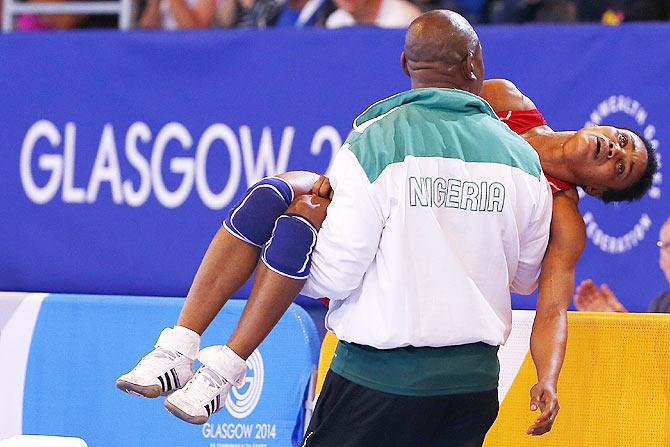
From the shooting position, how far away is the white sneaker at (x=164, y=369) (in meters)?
3.25

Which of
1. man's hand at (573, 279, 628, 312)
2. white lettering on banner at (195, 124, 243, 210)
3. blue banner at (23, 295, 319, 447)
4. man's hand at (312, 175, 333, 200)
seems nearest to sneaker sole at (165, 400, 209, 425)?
man's hand at (312, 175, 333, 200)

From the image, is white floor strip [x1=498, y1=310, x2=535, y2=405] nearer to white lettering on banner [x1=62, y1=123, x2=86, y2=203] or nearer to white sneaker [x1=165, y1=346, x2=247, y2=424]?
white sneaker [x1=165, y1=346, x2=247, y2=424]

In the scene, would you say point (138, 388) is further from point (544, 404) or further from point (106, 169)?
point (106, 169)

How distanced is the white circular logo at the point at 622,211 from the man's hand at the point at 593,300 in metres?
0.25

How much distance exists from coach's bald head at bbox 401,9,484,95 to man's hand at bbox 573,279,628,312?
2.33m

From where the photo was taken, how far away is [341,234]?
3.16m

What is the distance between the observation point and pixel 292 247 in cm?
321

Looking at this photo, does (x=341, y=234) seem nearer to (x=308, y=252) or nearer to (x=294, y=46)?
(x=308, y=252)

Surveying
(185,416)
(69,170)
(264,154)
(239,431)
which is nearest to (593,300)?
(264,154)

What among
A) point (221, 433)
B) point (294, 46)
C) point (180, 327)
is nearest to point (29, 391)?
point (221, 433)

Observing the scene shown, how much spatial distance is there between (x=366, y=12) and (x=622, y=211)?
1956mm

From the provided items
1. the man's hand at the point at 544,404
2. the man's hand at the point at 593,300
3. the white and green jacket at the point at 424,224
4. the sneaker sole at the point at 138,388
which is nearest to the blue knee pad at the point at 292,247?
the white and green jacket at the point at 424,224

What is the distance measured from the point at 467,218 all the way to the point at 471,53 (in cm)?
47

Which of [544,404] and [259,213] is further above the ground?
[259,213]
